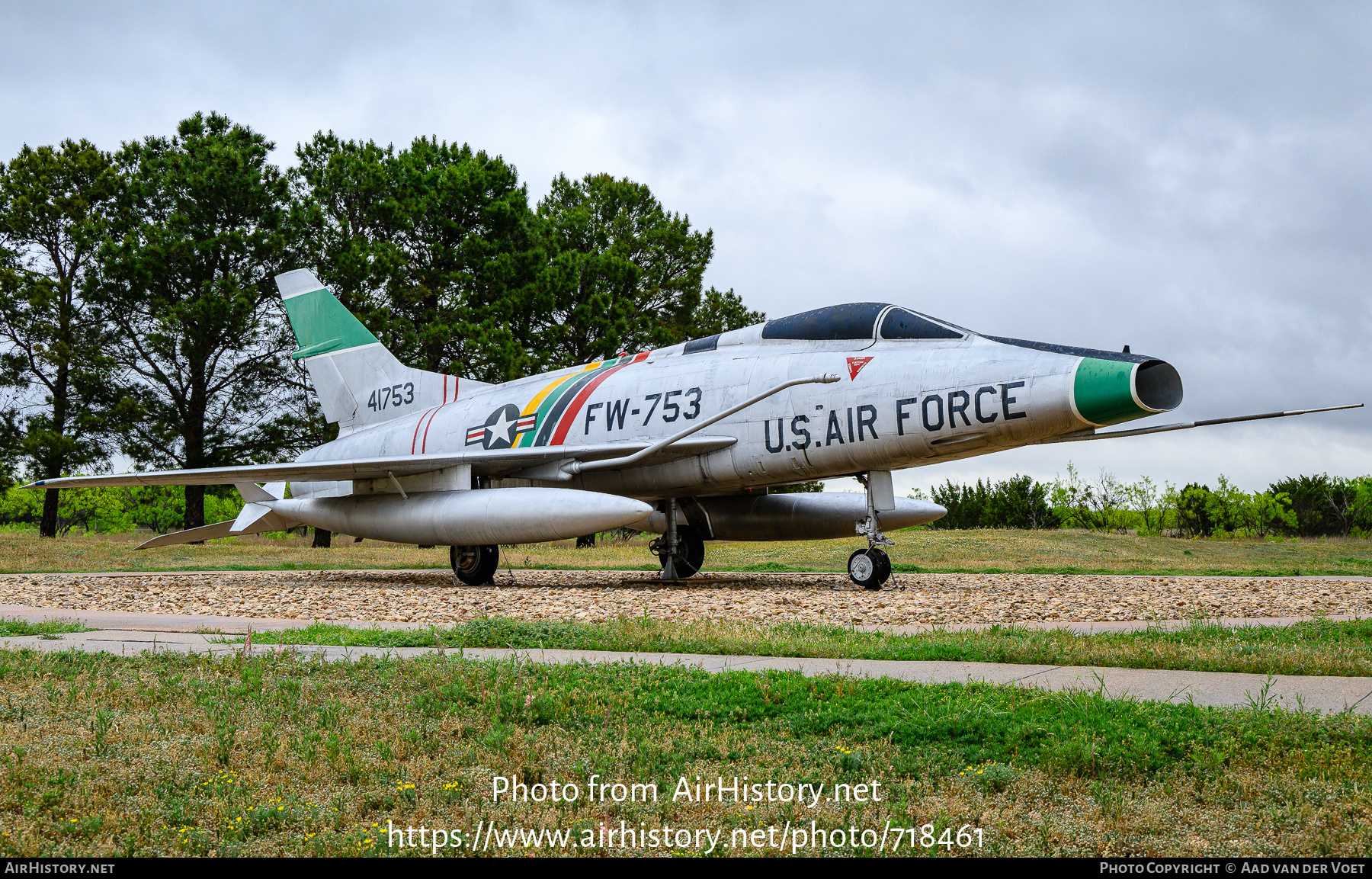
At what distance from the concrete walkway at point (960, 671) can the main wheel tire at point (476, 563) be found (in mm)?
7463

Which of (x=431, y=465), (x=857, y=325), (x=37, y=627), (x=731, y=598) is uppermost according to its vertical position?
(x=857, y=325)

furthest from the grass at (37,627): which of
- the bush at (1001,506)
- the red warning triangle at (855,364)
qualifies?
the bush at (1001,506)

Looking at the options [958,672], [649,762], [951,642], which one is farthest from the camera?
[951,642]

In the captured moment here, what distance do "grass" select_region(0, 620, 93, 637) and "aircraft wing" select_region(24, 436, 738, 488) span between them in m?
6.25

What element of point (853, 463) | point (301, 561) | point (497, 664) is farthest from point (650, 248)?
point (497, 664)

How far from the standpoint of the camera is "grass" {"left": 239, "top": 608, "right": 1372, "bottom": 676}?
6441 millimetres

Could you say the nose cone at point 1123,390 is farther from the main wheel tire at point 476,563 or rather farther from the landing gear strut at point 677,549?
the main wheel tire at point 476,563

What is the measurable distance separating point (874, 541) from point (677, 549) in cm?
432

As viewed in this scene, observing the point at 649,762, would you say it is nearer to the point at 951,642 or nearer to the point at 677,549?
the point at 951,642

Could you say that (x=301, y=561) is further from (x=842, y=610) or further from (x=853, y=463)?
(x=842, y=610)

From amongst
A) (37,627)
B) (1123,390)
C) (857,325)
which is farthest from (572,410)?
(37,627)

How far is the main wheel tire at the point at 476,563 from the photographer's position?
15812mm

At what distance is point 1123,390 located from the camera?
11.3 m
